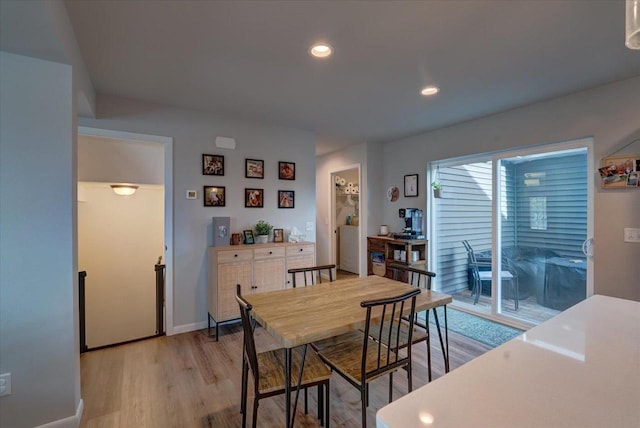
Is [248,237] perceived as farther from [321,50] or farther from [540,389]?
[540,389]

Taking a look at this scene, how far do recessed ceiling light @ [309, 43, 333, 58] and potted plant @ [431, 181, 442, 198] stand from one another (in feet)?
9.03

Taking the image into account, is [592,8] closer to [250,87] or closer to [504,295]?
[250,87]

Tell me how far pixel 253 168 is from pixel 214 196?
2.04 ft

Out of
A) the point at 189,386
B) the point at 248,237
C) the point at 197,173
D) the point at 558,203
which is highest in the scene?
the point at 197,173

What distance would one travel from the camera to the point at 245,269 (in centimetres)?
334

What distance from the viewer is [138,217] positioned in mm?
4809

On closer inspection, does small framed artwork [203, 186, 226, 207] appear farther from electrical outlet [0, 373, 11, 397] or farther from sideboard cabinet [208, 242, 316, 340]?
electrical outlet [0, 373, 11, 397]

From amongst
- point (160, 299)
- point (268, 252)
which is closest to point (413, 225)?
point (268, 252)

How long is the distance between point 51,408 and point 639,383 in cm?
284

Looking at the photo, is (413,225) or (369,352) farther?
(413,225)

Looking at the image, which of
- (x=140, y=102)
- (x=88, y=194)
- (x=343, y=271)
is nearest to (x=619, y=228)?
(x=343, y=271)

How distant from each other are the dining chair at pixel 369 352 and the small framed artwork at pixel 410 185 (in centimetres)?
292

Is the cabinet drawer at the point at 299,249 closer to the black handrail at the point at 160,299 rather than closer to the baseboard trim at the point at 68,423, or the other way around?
the black handrail at the point at 160,299

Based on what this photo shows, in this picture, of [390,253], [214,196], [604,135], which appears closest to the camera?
[604,135]
